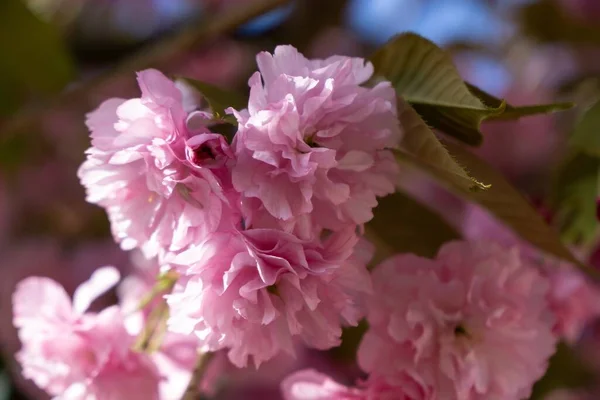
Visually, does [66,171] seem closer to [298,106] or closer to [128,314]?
[128,314]

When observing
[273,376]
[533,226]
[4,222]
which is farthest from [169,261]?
[4,222]

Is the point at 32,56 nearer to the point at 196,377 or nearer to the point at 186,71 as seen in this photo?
the point at 186,71

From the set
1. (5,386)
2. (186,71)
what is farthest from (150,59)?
(5,386)

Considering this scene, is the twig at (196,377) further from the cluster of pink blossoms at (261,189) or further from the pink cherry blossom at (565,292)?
the pink cherry blossom at (565,292)

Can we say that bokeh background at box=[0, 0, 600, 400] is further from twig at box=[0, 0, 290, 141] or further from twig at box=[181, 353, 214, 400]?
twig at box=[181, 353, 214, 400]

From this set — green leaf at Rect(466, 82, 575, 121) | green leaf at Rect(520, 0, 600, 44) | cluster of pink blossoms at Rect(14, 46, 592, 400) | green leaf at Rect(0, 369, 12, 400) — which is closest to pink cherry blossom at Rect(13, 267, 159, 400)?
cluster of pink blossoms at Rect(14, 46, 592, 400)

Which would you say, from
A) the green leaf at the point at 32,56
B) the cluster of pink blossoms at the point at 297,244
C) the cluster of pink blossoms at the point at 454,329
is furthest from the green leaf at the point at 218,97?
the green leaf at the point at 32,56

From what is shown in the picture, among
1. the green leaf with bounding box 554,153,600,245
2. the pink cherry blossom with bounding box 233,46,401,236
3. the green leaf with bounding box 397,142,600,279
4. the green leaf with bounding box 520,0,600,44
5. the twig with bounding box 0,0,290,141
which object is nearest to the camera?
the pink cherry blossom with bounding box 233,46,401,236
